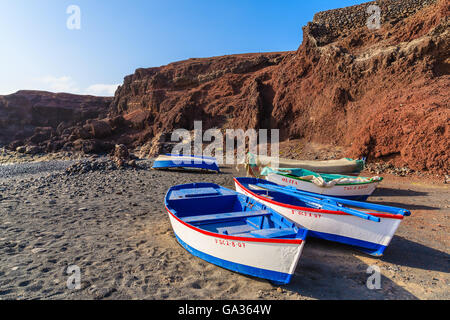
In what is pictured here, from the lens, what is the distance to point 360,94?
2036cm

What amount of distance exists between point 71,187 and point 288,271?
11564 mm

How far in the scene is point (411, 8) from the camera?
21.7 meters

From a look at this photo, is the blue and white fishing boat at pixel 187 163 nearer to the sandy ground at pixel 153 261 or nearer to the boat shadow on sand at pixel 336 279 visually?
the sandy ground at pixel 153 261

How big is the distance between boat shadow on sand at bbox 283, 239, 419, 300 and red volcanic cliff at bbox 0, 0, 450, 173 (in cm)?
1160

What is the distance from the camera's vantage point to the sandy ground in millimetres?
4352

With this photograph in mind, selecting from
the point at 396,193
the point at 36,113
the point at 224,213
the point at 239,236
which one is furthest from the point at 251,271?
the point at 36,113

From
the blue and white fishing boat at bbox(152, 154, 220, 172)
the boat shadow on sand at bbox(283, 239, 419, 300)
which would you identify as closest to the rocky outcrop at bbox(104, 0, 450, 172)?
the blue and white fishing boat at bbox(152, 154, 220, 172)

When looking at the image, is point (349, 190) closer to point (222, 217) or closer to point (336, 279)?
point (336, 279)

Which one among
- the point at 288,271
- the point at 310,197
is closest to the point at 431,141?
the point at 310,197

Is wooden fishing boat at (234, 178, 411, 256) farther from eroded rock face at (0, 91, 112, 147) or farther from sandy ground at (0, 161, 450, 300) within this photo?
eroded rock face at (0, 91, 112, 147)

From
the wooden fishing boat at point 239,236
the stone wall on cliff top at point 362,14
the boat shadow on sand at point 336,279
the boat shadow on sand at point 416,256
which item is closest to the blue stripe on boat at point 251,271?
the wooden fishing boat at point 239,236

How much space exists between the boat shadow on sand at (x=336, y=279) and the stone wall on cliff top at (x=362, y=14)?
24.2 meters

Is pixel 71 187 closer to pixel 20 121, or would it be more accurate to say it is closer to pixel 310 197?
pixel 310 197

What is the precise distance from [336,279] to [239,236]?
206cm
